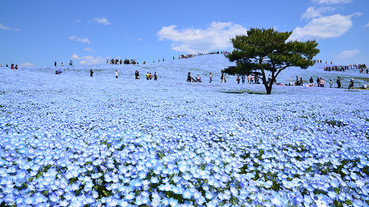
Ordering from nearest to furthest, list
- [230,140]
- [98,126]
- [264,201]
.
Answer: [264,201] < [230,140] < [98,126]

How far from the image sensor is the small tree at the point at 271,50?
1862 centimetres

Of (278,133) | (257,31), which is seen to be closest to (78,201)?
(278,133)

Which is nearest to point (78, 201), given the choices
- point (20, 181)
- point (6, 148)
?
point (20, 181)

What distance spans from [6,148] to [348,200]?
16.2ft

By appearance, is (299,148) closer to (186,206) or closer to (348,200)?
(348,200)

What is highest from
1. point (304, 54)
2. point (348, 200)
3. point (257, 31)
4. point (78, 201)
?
point (257, 31)

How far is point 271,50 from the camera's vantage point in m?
19.6

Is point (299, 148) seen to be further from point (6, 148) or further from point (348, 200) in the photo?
point (6, 148)

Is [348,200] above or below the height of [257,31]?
below

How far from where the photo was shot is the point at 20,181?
2357 mm

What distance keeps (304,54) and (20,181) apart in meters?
22.4

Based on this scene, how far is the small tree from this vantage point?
61.1 feet

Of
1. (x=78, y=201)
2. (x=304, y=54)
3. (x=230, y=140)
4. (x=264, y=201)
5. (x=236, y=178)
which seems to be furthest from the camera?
(x=304, y=54)

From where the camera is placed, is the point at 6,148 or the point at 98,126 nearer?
the point at 6,148
